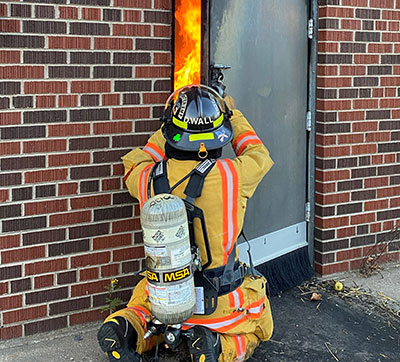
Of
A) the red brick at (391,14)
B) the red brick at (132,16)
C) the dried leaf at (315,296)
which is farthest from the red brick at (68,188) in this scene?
the red brick at (391,14)

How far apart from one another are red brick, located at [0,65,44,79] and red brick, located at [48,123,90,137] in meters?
0.36

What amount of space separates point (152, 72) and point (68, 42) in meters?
0.68

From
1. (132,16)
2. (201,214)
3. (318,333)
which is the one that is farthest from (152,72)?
(318,333)

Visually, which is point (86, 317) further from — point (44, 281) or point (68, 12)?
point (68, 12)

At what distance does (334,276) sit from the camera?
5770mm

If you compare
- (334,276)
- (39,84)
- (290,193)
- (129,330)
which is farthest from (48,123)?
(334,276)

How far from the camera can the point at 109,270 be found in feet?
15.4

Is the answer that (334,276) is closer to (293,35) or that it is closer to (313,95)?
(313,95)

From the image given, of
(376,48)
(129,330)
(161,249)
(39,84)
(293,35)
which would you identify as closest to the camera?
(161,249)

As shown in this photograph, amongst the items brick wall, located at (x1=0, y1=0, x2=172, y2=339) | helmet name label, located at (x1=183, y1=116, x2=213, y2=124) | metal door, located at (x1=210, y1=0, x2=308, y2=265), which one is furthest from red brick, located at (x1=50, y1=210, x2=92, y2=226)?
metal door, located at (x1=210, y1=0, x2=308, y2=265)

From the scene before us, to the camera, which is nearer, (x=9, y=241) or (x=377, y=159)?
(x=9, y=241)

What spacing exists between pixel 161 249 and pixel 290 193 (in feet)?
7.87

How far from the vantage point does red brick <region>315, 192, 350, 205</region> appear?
18.5ft

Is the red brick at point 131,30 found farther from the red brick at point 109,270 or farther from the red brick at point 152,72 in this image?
the red brick at point 109,270
